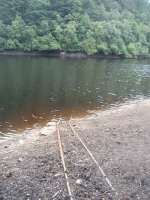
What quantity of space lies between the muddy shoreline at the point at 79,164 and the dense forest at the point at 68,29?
80.0 m

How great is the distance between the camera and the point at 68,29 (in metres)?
103

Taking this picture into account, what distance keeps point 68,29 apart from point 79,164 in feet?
305

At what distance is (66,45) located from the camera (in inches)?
3939

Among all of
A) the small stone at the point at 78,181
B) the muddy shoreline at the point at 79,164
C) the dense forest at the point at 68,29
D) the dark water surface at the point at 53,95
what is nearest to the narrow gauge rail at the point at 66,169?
the muddy shoreline at the point at 79,164

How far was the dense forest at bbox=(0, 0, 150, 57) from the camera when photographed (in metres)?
97.6

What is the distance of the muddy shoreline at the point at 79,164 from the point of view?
1072cm

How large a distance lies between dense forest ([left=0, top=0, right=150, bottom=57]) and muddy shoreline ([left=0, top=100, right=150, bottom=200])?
263 ft

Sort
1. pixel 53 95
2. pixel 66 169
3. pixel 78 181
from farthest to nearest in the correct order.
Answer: pixel 53 95
pixel 66 169
pixel 78 181

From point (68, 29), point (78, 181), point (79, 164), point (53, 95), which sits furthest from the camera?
point (68, 29)

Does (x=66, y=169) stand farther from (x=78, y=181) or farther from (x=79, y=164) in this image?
(x=78, y=181)

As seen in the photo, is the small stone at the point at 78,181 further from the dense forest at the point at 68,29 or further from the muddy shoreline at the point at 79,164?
the dense forest at the point at 68,29

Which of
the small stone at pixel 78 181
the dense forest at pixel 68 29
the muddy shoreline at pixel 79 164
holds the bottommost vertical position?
the muddy shoreline at pixel 79 164

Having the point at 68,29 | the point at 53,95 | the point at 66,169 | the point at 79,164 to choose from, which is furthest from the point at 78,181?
the point at 68,29

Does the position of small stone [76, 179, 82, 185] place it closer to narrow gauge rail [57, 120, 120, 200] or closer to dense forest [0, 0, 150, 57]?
narrow gauge rail [57, 120, 120, 200]
